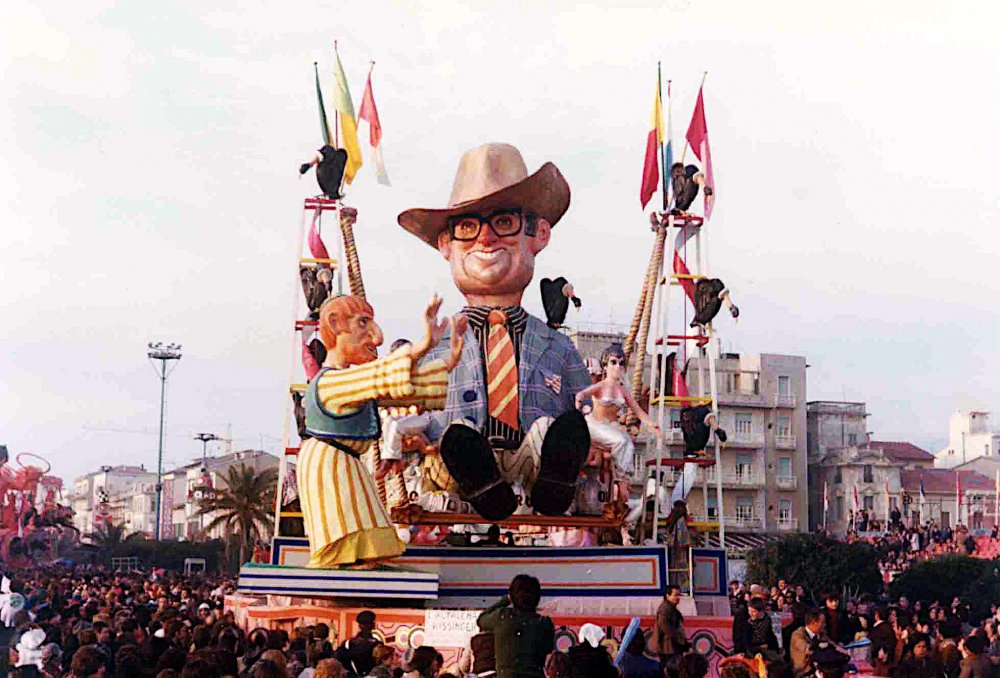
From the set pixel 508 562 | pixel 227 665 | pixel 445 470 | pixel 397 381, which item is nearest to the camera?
pixel 227 665

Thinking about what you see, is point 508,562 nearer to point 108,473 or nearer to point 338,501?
point 338,501

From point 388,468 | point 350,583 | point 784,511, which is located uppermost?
point 784,511

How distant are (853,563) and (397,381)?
29149 millimetres

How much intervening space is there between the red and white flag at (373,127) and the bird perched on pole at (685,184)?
4497mm

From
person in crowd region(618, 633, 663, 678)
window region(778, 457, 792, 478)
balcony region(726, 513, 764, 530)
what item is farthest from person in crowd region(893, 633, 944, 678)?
window region(778, 457, 792, 478)

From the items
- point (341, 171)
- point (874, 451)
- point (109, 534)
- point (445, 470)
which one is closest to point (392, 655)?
point (445, 470)

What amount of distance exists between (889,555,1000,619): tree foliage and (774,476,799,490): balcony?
67.7ft

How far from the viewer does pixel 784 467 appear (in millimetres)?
59500

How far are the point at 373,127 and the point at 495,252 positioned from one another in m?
4.72

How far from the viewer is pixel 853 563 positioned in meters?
40.7

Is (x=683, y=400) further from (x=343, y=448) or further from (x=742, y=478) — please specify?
(x=742, y=478)

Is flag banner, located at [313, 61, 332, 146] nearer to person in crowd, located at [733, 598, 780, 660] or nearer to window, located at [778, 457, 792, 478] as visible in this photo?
person in crowd, located at [733, 598, 780, 660]

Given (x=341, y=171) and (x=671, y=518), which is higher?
(x=341, y=171)

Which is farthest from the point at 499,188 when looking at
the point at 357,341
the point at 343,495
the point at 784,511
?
the point at 784,511
